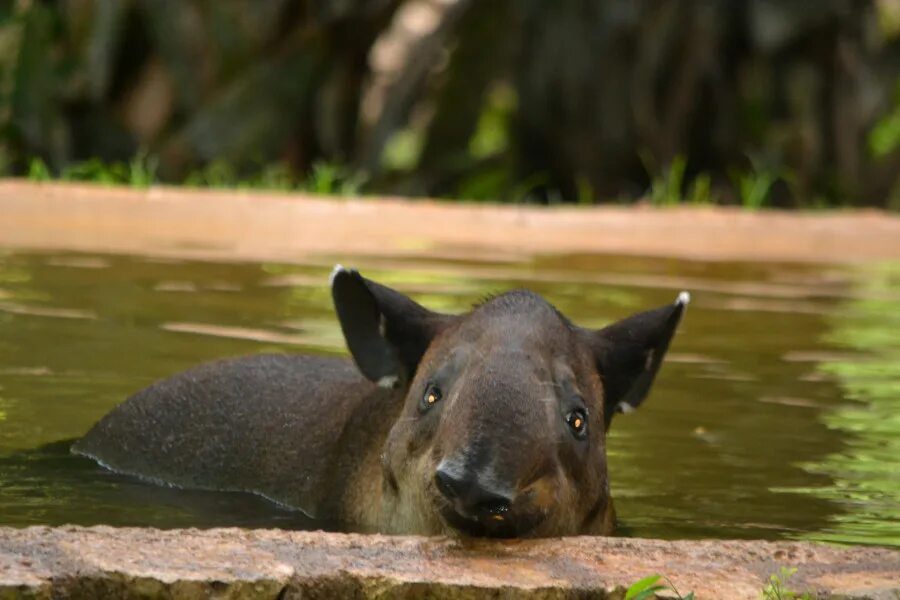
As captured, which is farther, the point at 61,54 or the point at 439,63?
the point at 439,63

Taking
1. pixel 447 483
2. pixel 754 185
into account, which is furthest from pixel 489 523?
pixel 754 185

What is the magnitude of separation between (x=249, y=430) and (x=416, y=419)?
169 centimetres

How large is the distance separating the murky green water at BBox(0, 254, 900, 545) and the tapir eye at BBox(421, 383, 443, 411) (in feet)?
4.06

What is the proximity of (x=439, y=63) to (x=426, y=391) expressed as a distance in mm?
17933

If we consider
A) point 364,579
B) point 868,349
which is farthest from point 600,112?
point 364,579

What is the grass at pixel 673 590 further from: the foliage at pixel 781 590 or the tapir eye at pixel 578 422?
the tapir eye at pixel 578 422

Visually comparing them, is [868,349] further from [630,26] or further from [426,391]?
[630,26]

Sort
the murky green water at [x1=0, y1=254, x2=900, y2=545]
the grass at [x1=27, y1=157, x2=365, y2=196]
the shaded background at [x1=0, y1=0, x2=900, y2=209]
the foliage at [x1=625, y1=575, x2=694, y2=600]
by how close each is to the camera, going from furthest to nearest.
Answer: the shaded background at [x1=0, y1=0, x2=900, y2=209]
the grass at [x1=27, y1=157, x2=365, y2=196]
the murky green water at [x1=0, y1=254, x2=900, y2=545]
the foliage at [x1=625, y1=575, x2=694, y2=600]

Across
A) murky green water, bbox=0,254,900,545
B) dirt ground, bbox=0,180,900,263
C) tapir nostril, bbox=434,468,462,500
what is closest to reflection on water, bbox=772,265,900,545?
murky green water, bbox=0,254,900,545

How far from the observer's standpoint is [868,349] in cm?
1123

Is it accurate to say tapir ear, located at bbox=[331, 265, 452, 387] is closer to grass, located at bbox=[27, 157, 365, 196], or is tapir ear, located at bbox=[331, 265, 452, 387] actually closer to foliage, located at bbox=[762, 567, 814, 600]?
foliage, located at bbox=[762, 567, 814, 600]

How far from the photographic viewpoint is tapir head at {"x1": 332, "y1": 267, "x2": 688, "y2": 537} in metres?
5.20

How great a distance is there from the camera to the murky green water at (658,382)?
723cm

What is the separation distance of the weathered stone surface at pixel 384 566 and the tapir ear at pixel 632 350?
1189mm
